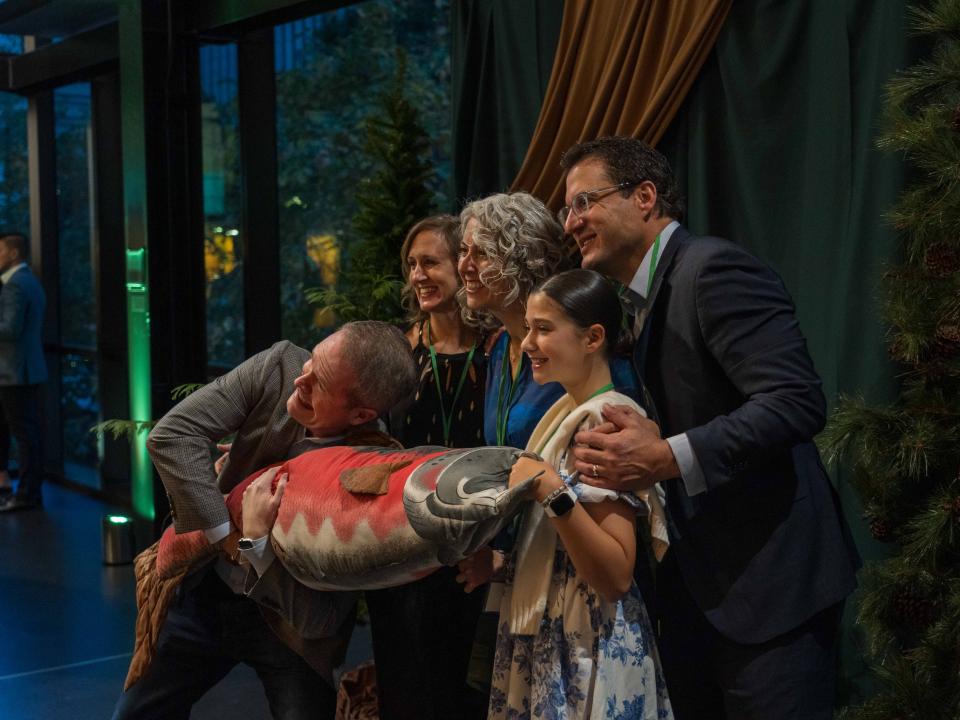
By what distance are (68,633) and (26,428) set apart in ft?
9.36

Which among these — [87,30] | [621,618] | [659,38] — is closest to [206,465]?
[621,618]

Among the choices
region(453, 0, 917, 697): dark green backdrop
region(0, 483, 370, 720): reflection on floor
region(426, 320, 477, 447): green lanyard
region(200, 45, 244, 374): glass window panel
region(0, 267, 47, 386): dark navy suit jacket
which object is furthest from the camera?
region(0, 267, 47, 386): dark navy suit jacket

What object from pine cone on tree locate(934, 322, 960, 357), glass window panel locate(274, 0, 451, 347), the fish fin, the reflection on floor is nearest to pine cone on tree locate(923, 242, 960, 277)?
pine cone on tree locate(934, 322, 960, 357)

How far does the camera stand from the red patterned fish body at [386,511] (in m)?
1.95

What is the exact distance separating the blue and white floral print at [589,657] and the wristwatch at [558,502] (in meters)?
0.08

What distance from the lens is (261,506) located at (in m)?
2.22

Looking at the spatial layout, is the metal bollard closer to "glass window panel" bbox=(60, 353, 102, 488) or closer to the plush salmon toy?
"glass window panel" bbox=(60, 353, 102, 488)

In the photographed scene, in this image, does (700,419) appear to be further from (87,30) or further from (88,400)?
(88,400)

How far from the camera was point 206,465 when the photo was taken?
7.55 ft

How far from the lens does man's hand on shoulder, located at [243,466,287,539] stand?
222 centimetres

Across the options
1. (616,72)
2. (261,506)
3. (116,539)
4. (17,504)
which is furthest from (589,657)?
(17,504)

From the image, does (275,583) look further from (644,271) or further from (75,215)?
(75,215)

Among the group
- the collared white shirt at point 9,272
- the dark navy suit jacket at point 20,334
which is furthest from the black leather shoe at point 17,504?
the collared white shirt at point 9,272

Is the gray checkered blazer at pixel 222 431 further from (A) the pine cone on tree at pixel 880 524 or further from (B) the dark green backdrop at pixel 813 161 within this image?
(B) the dark green backdrop at pixel 813 161
